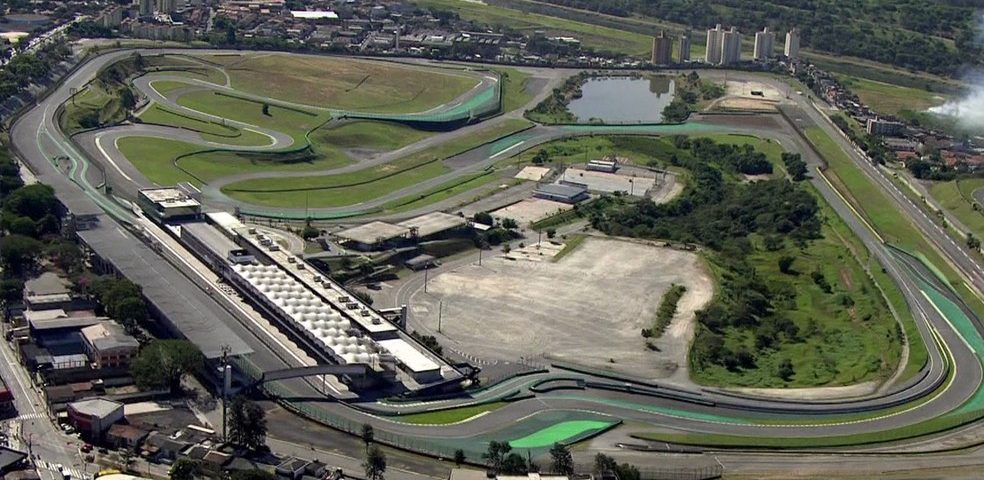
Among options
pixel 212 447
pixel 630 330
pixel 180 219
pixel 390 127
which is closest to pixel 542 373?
pixel 630 330

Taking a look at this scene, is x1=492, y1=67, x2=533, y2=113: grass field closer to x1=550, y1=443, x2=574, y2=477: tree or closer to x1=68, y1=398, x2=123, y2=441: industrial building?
x1=68, y1=398, x2=123, y2=441: industrial building

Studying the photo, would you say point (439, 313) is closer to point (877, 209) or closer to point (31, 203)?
point (31, 203)

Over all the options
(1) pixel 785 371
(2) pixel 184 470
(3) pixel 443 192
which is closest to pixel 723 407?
(1) pixel 785 371

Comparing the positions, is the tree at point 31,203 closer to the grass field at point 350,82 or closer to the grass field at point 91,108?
the grass field at point 91,108

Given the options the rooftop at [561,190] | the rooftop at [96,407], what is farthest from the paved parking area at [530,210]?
the rooftop at [96,407]

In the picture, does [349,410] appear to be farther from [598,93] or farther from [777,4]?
[777,4]

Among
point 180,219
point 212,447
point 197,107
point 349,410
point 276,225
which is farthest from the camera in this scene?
point 197,107

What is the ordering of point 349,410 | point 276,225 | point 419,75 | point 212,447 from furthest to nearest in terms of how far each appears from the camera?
point 419,75
point 276,225
point 349,410
point 212,447

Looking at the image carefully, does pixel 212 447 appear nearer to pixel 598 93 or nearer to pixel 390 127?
pixel 390 127

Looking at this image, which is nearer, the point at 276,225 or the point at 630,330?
the point at 630,330
